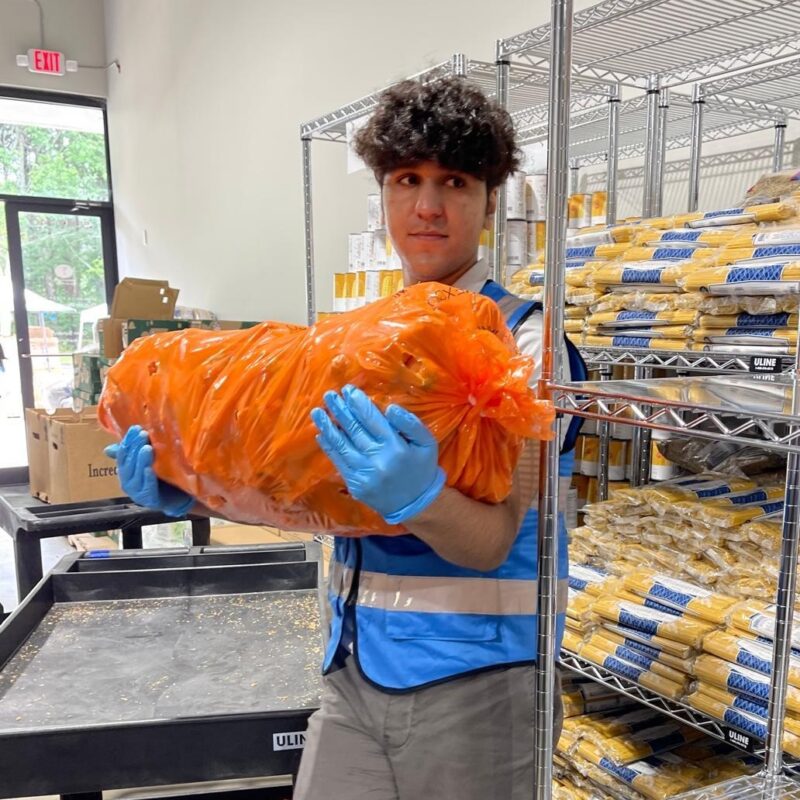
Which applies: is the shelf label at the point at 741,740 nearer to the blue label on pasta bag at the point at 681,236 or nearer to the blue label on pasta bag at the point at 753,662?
the blue label on pasta bag at the point at 753,662

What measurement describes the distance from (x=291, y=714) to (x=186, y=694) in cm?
21

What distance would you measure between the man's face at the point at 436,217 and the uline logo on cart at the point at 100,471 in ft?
10.3

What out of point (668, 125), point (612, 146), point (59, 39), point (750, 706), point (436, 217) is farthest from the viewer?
point (59, 39)

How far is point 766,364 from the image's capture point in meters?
1.27

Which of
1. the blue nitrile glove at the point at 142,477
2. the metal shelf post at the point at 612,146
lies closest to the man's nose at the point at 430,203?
the blue nitrile glove at the point at 142,477

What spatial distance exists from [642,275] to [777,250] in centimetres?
28

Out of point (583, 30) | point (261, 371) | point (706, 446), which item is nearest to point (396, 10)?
point (583, 30)

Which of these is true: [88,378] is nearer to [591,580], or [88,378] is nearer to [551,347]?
[591,580]

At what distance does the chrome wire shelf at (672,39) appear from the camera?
1458 mm

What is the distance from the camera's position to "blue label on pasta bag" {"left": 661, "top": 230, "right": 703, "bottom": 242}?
5.14 ft

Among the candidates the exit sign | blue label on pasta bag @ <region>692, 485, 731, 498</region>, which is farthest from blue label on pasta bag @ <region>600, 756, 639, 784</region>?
the exit sign

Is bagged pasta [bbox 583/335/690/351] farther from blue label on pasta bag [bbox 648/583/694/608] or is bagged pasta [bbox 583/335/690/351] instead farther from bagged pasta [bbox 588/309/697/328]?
blue label on pasta bag [bbox 648/583/694/608]

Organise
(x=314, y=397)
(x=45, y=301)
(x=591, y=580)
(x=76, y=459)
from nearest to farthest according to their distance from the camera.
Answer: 1. (x=314, y=397)
2. (x=591, y=580)
3. (x=76, y=459)
4. (x=45, y=301)

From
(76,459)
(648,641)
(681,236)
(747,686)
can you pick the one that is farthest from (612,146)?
(76,459)
